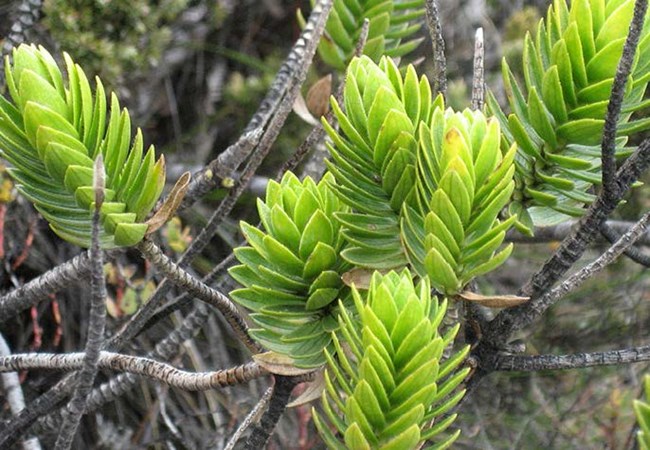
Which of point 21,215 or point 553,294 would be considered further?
point 21,215

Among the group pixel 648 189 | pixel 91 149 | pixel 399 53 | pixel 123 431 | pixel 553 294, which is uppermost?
pixel 91 149

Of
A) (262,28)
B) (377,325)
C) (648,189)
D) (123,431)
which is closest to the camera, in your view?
(377,325)

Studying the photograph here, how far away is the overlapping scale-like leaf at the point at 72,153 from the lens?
588mm

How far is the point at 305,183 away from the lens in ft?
2.07

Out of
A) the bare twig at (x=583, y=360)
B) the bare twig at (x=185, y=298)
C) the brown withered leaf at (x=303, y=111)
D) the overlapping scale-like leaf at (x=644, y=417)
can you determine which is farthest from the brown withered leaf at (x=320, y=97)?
the overlapping scale-like leaf at (x=644, y=417)

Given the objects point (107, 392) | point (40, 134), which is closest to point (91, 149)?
point (40, 134)

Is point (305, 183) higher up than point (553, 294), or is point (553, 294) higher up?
point (305, 183)

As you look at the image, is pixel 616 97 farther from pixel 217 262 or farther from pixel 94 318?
pixel 217 262

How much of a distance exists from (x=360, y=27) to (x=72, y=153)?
0.52 m

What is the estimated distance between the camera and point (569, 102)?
67 centimetres

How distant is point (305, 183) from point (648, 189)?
122 cm

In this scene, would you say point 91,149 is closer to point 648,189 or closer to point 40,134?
point 40,134

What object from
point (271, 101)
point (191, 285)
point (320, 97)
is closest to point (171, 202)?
point (191, 285)

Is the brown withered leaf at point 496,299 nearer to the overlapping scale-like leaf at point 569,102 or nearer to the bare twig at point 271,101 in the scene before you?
the overlapping scale-like leaf at point 569,102
